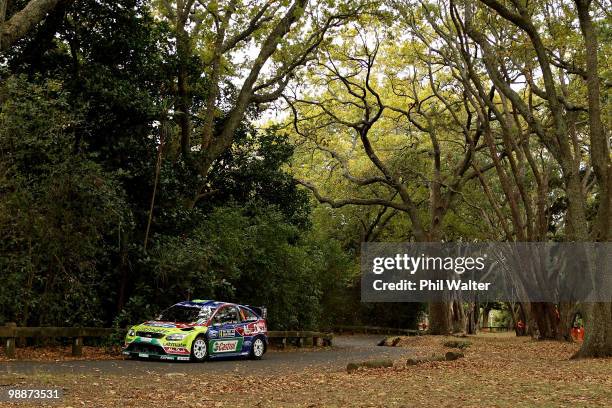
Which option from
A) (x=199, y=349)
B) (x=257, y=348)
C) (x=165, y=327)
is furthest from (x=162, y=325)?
(x=257, y=348)

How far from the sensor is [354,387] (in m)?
11.6

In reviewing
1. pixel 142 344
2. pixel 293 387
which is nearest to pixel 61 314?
pixel 142 344

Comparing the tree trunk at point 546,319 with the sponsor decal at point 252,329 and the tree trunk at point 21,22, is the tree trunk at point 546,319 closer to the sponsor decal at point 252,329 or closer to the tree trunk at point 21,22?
the sponsor decal at point 252,329

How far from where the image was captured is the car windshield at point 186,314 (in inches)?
673

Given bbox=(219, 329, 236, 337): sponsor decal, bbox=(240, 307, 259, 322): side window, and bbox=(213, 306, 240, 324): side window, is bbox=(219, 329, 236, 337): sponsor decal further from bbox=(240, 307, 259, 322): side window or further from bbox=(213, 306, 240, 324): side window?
bbox=(240, 307, 259, 322): side window

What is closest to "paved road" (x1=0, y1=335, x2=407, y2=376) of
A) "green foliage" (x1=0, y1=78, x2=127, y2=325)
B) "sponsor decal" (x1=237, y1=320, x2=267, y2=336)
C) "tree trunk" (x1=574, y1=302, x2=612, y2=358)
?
"sponsor decal" (x1=237, y1=320, x2=267, y2=336)

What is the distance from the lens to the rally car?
1634cm

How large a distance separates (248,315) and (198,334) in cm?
245

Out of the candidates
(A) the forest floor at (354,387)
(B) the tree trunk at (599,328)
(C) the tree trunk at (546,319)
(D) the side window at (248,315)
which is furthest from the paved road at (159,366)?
(C) the tree trunk at (546,319)

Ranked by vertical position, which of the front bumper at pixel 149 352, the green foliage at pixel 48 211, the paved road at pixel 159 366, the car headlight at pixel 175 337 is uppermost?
the green foliage at pixel 48 211

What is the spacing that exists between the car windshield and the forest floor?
8.62 feet

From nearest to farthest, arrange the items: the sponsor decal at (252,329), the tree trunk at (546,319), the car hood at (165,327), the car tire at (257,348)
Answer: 1. the car hood at (165,327)
2. the sponsor decal at (252,329)
3. the car tire at (257,348)
4. the tree trunk at (546,319)

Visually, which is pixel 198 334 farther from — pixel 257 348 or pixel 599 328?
pixel 599 328

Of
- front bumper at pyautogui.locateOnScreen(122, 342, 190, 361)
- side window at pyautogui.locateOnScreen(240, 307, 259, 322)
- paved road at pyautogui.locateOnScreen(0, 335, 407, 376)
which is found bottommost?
paved road at pyautogui.locateOnScreen(0, 335, 407, 376)
